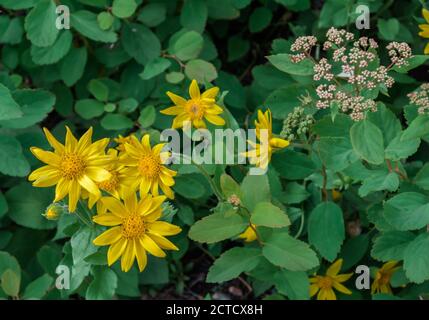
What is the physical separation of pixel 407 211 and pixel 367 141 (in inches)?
9.9

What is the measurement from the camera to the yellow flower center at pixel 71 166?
5.90 ft

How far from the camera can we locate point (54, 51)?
2393mm

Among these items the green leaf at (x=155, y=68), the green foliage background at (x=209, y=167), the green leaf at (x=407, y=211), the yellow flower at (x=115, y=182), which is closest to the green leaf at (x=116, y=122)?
the green foliage background at (x=209, y=167)

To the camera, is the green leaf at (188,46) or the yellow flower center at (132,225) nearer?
the yellow flower center at (132,225)

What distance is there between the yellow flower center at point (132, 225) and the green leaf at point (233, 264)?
27 centimetres

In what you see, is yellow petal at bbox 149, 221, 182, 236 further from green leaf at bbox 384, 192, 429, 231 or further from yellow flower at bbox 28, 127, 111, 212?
green leaf at bbox 384, 192, 429, 231

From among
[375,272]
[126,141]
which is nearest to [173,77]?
[126,141]

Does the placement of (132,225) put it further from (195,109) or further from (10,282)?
(10,282)

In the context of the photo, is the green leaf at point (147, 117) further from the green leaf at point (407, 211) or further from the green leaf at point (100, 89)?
the green leaf at point (407, 211)

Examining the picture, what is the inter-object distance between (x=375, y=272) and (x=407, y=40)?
0.88 meters

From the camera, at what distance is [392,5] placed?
2787mm

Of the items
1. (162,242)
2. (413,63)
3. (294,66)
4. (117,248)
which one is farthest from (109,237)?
(413,63)

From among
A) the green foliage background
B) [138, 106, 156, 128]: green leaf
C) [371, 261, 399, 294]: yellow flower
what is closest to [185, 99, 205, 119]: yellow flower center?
the green foliage background

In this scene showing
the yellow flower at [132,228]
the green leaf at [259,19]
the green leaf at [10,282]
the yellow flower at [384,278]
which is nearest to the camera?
the yellow flower at [132,228]
